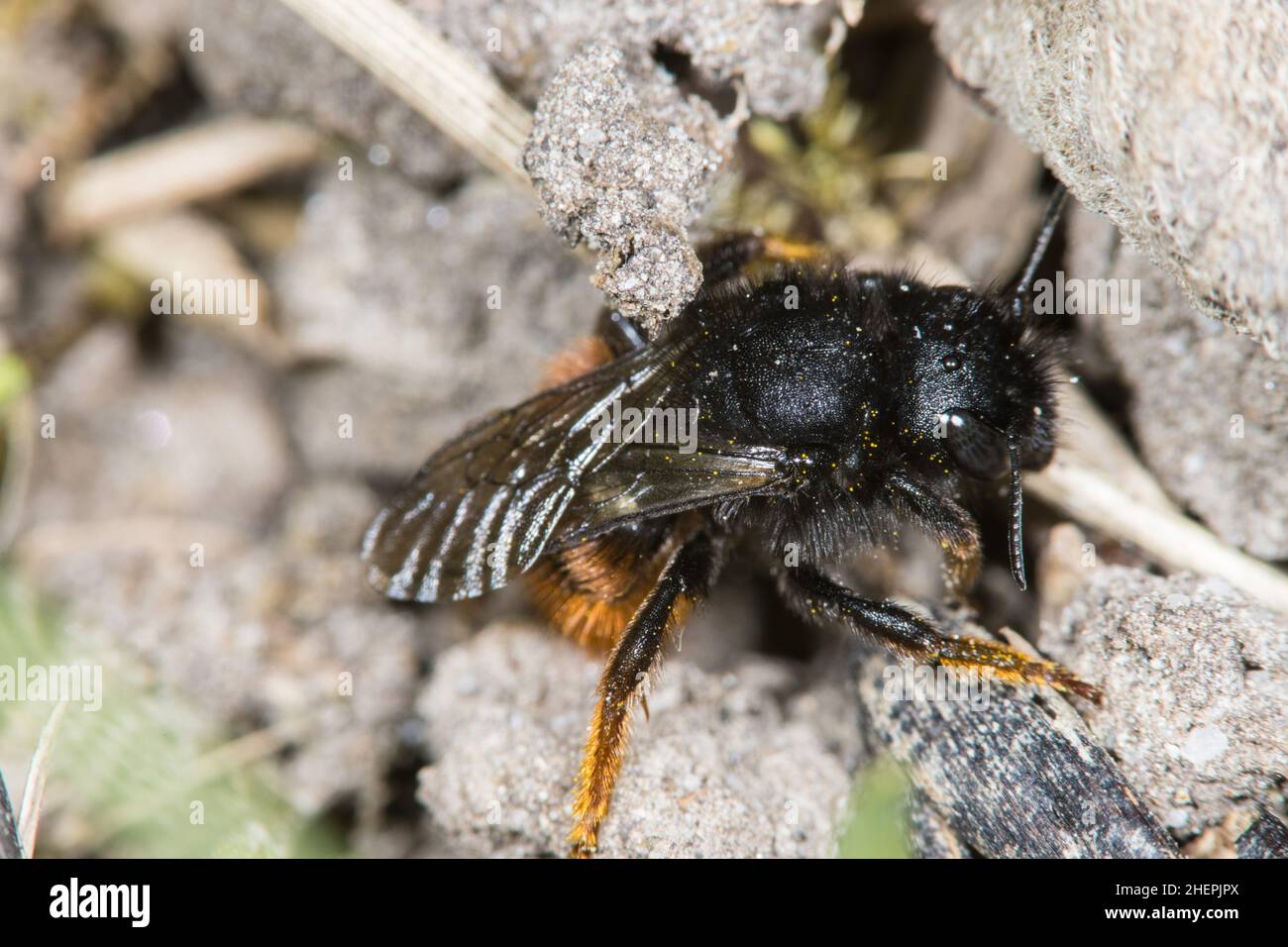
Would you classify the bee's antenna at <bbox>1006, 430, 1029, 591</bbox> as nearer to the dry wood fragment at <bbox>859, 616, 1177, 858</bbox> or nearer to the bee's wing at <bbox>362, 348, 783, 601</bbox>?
the dry wood fragment at <bbox>859, 616, 1177, 858</bbox>

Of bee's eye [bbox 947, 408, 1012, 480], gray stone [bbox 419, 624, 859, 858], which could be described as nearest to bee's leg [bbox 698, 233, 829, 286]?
bee's eye [bbox 947, 408, 1012, 480]

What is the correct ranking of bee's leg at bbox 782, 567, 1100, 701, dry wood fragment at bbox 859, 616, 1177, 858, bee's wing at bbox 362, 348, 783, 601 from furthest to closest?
bee's wing at bbox 362, 348, 783, 601 → bee's leg at bbox 782, 567, 1100, 701 → dry wood fragment at bbox 859, 616, 1177, 858

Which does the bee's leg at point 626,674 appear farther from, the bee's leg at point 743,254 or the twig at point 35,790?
the twig at point 35,790

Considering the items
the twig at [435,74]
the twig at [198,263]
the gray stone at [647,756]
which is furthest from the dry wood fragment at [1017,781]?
the twig at [198,263]

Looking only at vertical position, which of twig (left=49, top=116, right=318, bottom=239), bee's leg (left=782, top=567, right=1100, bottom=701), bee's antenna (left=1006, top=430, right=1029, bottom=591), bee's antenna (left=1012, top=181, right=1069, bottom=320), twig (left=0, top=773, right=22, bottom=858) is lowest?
twig (left=0, top=773, right=22, bottom=858)

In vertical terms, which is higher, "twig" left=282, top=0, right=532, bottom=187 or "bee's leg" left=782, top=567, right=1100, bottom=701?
"twig" left=282, top=0, right=532, bottom=187
